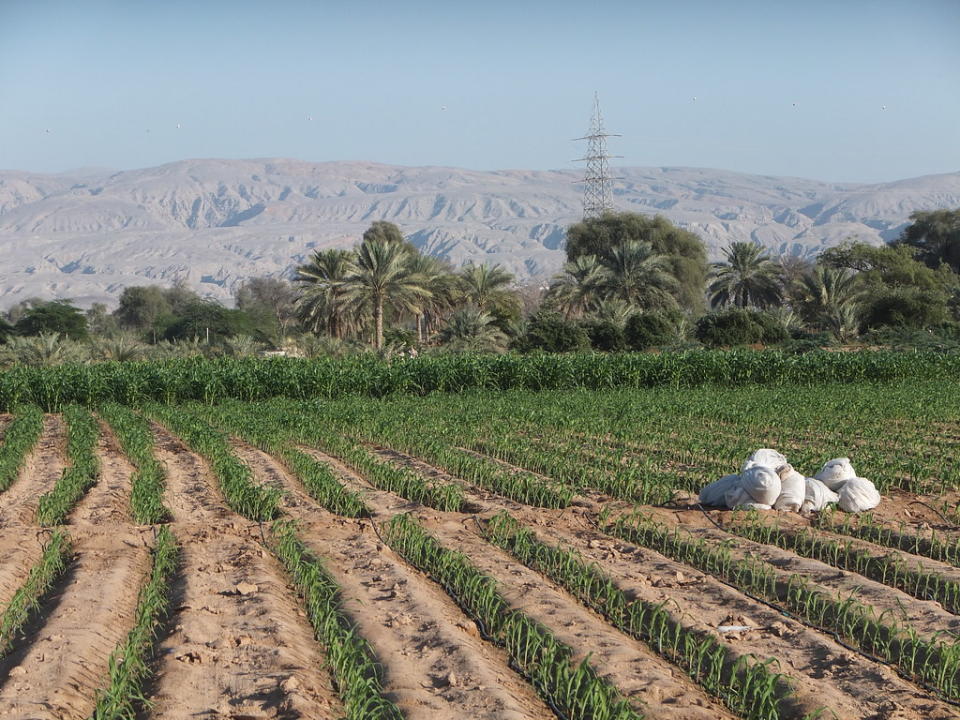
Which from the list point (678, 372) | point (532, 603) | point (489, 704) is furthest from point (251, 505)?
point (678, 372)

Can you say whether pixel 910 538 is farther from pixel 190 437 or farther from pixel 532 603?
pixel 190 437

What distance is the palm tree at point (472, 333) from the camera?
4341 cm

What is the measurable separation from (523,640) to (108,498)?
20.4ft

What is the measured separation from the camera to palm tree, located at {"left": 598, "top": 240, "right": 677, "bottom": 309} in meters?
53.4

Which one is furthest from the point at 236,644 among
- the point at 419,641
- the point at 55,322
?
the point at 55,322

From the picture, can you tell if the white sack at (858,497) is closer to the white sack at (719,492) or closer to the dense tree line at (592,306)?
the white sack at (719,492)

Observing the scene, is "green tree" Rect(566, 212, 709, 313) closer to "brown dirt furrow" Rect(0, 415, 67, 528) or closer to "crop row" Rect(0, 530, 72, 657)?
"brown dirt furrow" Rect(0, 415, 67, 528)

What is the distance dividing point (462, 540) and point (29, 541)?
143 inches

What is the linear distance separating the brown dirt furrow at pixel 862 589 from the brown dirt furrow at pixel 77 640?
4.75 m

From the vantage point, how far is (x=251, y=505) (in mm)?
10523

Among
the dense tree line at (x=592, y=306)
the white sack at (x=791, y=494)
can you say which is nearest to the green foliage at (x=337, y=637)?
the white sack at (x=791, y=494)

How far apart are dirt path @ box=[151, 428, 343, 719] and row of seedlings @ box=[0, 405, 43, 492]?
473 cm

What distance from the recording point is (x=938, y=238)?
7719 cm

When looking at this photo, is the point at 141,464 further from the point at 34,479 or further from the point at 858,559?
the point at 858,559
